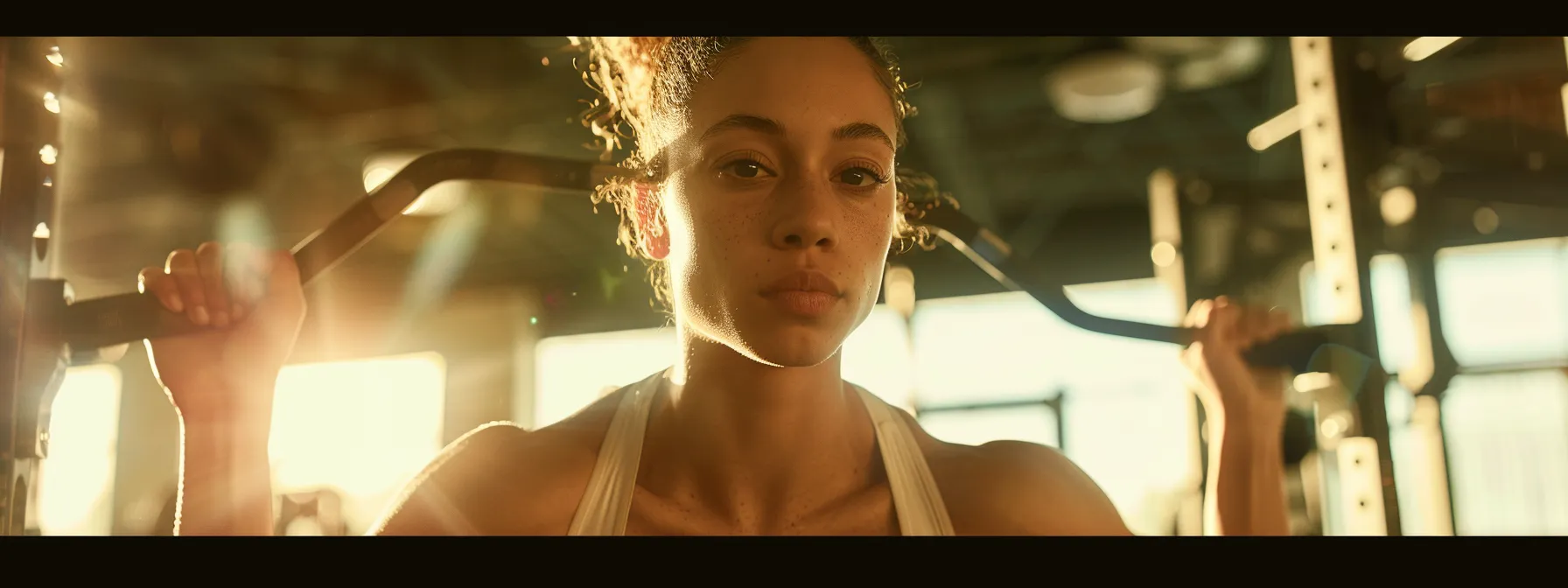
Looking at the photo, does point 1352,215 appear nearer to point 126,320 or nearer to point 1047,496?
point 1047,496

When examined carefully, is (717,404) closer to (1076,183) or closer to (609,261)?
(609,261)

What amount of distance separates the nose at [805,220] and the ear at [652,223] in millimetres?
114

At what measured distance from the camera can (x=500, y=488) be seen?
0.76 m

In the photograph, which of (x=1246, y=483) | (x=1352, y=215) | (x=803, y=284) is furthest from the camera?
(x=1352, y=215)

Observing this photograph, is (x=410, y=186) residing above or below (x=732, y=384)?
above

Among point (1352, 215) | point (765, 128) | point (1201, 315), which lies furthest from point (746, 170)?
point (1352, 215)

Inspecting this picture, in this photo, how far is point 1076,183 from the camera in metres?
2.41

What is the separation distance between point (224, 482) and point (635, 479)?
0.31m

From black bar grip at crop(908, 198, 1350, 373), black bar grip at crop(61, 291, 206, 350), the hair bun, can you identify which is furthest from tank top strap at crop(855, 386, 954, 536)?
black bar grip at crop(61, 291, 206, 350)

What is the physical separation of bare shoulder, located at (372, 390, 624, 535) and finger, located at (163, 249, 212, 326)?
210 millimetres

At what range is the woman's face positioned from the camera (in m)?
0.74

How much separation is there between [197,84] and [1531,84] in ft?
6.80
